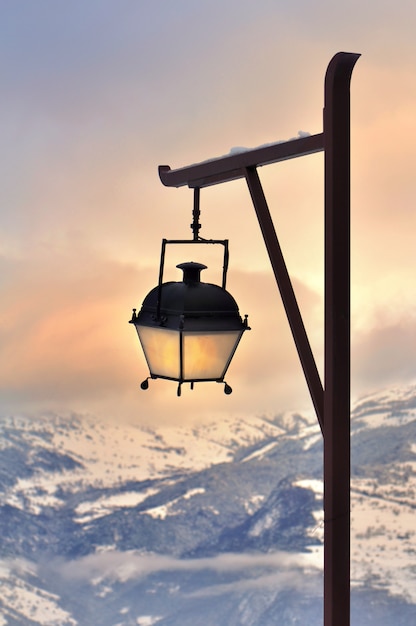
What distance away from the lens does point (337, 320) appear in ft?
10.1

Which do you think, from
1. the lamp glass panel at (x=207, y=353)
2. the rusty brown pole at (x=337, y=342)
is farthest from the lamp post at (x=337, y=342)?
the lamp glass panel at (x=207, y=353)

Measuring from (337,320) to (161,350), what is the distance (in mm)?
1009

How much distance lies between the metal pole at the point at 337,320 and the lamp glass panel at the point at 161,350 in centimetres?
88

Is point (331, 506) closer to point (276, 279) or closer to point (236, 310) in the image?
point (276, 279)

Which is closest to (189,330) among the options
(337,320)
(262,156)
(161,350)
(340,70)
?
(161,350)

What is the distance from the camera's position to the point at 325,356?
→ 3.09 m

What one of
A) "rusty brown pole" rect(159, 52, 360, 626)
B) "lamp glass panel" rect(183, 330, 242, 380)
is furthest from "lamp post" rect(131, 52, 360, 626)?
"lamp glass panel" rect(183, 330, 242, 380)

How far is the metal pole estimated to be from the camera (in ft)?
10.0

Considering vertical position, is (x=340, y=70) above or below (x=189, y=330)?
above

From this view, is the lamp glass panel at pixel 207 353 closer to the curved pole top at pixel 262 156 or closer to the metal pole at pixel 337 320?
the curved pole top at pixel 262 156

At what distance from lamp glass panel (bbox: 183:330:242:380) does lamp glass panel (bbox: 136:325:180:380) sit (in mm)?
36

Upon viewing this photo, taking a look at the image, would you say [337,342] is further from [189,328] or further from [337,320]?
[189,328]

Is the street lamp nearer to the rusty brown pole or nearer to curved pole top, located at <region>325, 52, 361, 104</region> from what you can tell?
the rusty brown pole

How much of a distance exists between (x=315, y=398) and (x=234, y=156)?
1.01 metres
